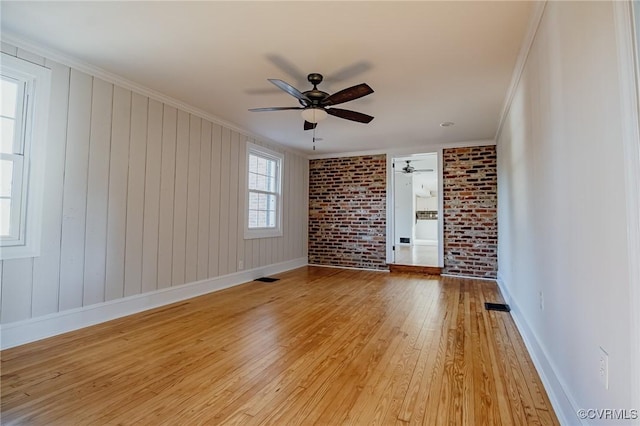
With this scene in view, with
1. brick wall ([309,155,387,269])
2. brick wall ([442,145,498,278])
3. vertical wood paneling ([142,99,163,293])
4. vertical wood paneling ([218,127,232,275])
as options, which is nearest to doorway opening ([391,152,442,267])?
brick wall ([309,155,387,269])

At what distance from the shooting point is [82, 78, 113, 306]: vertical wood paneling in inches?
117

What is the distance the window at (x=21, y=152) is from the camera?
2471 millimetres

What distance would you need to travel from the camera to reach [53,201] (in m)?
2.72

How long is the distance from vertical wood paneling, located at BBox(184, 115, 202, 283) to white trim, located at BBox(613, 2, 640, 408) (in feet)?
13.4

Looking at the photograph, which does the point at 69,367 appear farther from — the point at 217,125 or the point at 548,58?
the point at 548,58

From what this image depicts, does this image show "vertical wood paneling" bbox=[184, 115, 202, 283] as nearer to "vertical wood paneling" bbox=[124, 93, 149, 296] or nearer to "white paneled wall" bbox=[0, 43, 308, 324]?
"white paneled wall" bbox=[0, 43, 308, 324]

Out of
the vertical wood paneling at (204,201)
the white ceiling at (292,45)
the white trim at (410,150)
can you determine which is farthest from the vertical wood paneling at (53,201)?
the white trim at (410,150)

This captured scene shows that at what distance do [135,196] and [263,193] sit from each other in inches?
95.9

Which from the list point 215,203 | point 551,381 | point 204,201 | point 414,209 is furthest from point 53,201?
point 414,209

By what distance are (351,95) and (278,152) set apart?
3368 mm

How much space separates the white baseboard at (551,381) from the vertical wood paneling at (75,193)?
3.80 metres

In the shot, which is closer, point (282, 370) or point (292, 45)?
point (282, 370)

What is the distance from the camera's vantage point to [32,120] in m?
2.60

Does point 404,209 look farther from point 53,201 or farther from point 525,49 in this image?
point 53,201
